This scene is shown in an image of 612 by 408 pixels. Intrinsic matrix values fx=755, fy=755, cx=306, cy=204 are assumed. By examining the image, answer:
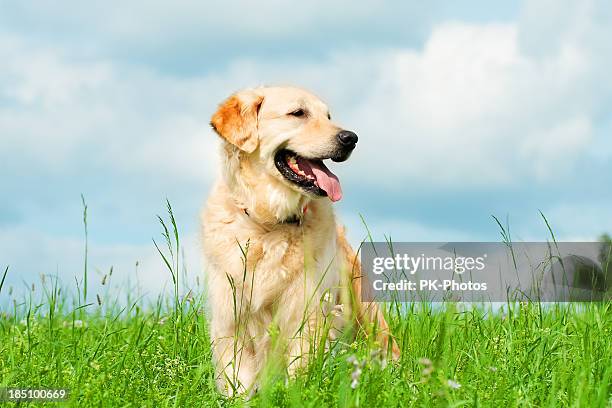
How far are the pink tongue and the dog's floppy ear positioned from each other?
35 cm

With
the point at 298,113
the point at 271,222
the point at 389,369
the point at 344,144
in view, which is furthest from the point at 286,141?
the point at 389,369

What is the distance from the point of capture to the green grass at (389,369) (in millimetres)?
3186

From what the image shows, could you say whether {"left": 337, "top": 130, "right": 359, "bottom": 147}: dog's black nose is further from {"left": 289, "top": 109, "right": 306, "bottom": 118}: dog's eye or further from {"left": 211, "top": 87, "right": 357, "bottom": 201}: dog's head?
{"left": 289, "top": 109, "right": 306, "bottom": 118}: dog's eye

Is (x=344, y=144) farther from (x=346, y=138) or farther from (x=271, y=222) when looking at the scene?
(x=271, y=222)

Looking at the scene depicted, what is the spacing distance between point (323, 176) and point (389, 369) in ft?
5.22

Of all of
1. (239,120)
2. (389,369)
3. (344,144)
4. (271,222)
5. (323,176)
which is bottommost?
(389,369)

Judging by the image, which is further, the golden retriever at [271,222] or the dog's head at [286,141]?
the dog's head at [286,141]

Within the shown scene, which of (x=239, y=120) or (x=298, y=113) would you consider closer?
(x=239, y=120)

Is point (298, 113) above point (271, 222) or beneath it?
above

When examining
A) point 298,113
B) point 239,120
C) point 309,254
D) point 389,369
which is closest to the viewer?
point 389,369

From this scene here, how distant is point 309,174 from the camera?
4.77 m

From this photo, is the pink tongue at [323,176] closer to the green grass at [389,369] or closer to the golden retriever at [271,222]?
the golden retriever at [271,222]

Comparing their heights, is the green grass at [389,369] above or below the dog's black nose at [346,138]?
below

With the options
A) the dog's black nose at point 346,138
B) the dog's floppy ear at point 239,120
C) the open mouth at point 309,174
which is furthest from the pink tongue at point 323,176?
the dog's floppy ear at point 239,120
